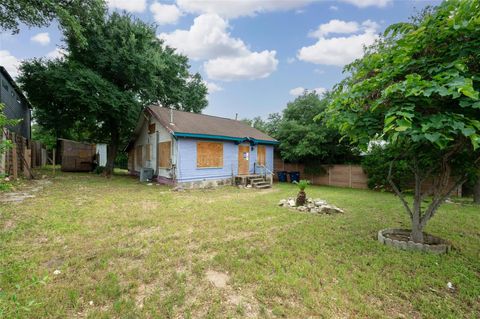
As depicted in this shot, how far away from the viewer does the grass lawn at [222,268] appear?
2439mm

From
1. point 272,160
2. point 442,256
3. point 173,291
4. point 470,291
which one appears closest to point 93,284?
point 173,291

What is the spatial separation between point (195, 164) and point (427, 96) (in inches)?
387

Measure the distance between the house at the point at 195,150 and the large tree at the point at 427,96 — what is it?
8.21 metres

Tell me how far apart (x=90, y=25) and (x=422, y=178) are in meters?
16.2

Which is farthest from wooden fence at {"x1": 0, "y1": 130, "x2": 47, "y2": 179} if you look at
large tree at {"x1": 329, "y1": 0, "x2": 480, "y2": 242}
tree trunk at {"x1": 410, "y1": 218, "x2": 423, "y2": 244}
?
tree trunk at {"x1": 410, "y1": 218, "x2": 423, "y2": 244}

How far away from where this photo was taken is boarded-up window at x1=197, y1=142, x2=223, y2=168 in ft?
38.0

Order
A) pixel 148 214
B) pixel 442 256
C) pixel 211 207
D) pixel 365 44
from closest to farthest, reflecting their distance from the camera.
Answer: pixel 442 256 → pixel 148 214 → pixel 211 207 → pixel 365 44

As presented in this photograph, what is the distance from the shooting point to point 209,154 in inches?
470

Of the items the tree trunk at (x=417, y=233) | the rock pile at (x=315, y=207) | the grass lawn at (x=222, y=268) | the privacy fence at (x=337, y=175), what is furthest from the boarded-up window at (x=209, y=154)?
the tree trunk at (x=417, y=233)

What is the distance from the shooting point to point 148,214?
19.7 feet

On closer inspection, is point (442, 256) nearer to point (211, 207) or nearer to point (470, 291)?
point (470, 291)

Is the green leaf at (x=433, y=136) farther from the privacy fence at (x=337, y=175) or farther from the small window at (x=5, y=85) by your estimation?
the small window at (x=5, y=85)

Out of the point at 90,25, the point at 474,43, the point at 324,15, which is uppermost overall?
the point at 90,25

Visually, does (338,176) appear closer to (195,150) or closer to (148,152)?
(195,150)
